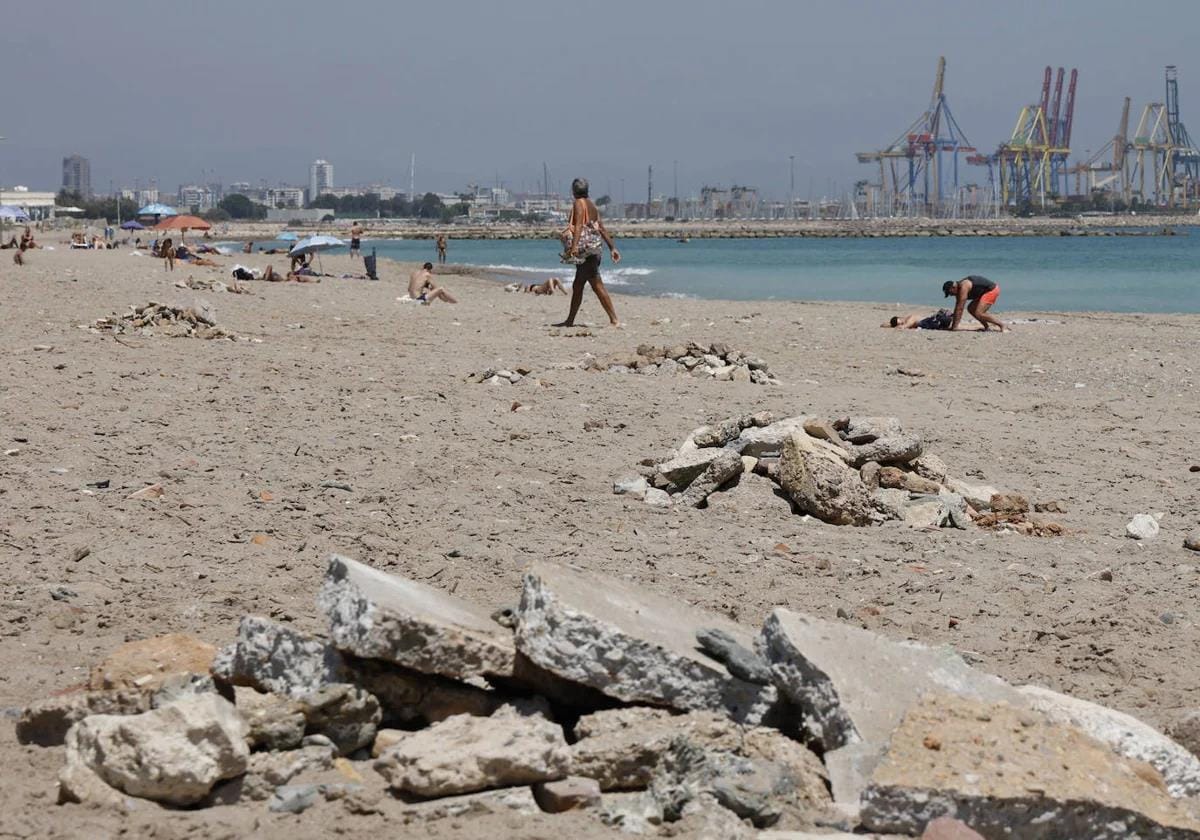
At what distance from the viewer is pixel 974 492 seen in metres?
6.55

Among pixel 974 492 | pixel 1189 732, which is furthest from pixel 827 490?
pixel 1189 732

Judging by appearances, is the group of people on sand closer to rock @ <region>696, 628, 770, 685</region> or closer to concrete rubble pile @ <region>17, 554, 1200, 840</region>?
concrete rubble pile @ <region>17, 554, 1200, 840</region>

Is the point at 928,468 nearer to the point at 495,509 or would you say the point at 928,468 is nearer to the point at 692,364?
the point at 495,509

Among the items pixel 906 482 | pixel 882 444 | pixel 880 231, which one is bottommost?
pixel 906 482

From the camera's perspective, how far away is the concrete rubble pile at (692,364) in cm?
1005

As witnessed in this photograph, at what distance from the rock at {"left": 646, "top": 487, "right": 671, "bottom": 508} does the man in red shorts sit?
9.96 meters

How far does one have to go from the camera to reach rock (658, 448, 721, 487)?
6383mm

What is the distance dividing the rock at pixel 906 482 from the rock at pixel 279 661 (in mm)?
3604

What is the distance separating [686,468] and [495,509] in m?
0.95

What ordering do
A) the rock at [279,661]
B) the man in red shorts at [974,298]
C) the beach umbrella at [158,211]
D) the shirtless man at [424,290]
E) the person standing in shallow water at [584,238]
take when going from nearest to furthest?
the rock at [279,661], the person standing in shallow water at [584,238], the man in red shorts at [974,298], the shirtless man at [424,290], the beach umbrella at [158,211]

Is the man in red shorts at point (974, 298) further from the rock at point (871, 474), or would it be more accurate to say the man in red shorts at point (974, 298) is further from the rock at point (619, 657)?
the rock at point (619, 657)

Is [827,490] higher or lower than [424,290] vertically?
lower

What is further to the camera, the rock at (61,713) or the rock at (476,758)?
the rock at (61,713)

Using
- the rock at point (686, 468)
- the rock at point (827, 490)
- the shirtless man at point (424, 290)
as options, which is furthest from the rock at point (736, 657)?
the shirtless man at point (424, 290)
